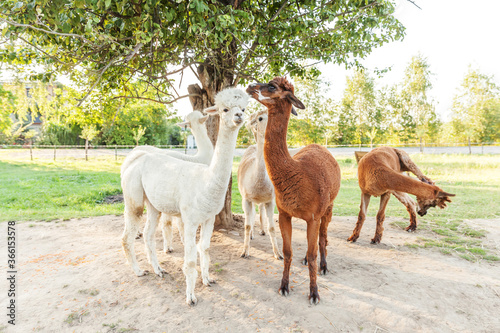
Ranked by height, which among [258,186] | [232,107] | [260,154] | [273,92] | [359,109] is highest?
[359,109]

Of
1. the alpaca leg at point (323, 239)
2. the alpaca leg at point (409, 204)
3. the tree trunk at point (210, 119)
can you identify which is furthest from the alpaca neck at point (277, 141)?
the alpaca leg at point (409, 204)

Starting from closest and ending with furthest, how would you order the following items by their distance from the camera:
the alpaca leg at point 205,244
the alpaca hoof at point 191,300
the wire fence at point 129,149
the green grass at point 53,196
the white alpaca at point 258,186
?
the alpaca hoof at point 191,300 → the alpaca leg at point 205,244 → the white alpaca at point 258,186 → the green grass at point 53,196 → the wire fence at point 129,149

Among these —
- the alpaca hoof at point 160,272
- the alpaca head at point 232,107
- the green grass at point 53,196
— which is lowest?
the green grass at point 53,196

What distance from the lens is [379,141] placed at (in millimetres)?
29047

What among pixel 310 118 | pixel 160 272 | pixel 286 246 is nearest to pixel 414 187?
pixel 286 246

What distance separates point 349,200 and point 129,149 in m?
22.7

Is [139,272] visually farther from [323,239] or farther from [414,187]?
[414,187]

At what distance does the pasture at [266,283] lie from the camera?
2549mm

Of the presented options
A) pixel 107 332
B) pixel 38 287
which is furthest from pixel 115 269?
pixel 107 332

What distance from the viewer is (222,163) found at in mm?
2754

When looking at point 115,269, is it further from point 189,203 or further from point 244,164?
point 244,164

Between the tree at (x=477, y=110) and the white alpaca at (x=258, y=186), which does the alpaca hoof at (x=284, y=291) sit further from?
the tree at (x=477, y=110)

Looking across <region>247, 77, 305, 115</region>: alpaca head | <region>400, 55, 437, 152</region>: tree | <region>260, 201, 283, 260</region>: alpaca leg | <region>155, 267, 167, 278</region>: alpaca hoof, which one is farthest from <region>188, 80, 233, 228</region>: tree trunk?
<region>400, 55, 437, 152</region>: tree

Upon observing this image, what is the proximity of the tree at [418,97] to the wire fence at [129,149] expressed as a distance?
216 cm
